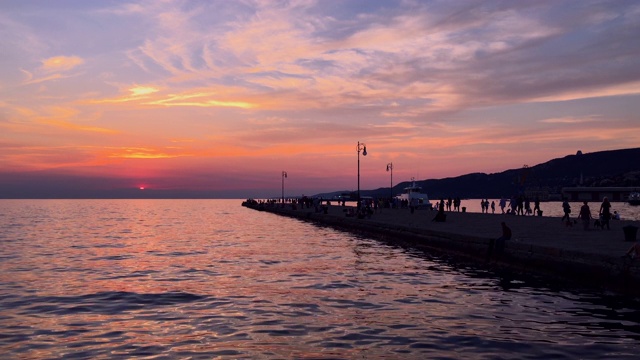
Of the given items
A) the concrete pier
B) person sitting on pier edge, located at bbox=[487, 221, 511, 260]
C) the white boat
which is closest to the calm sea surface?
the concrete pier

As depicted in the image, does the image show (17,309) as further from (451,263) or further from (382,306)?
(451,263)

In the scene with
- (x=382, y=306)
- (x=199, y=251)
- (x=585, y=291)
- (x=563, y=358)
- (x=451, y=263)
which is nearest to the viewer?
(x=563, y=358)

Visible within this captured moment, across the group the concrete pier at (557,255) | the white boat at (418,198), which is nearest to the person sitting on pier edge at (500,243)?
the concrete pier at (557,255)

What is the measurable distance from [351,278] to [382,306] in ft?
21.2

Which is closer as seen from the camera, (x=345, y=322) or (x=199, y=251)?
(x=345, y=322)

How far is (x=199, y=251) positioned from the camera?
3697cm

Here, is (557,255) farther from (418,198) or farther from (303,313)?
(418,198)

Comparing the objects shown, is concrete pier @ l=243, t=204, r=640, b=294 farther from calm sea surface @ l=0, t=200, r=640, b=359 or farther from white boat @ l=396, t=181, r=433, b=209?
white boat @ l=396, t=181, r=433, b=209

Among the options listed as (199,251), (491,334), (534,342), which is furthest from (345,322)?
(199,251)

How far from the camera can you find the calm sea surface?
39.2 feet

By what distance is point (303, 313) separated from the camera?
1581 cm

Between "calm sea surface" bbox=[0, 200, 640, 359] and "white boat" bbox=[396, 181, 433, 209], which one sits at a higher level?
"white boat" bbox=[396, 181, 433, 209]

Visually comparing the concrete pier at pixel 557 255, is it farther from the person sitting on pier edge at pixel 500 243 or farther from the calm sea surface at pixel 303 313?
the calm sea surface at pixel 303 313

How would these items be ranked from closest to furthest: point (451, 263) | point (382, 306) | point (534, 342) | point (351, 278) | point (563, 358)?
point (563, 358), point (534, 342), point (382, 306), point (351, 278), point (451, 263)
